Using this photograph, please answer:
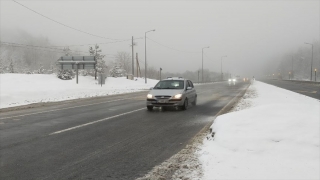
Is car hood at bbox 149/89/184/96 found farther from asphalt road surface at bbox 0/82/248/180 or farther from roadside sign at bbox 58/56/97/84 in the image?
roadside sign at bbox 58/56/97/84

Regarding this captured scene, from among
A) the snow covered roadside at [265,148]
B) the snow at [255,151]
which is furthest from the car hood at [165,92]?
the snow covered roadside at [265,148]

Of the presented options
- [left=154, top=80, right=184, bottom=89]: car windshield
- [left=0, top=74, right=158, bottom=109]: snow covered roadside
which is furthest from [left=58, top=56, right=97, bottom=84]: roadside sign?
[left=154, top=80, right=184, bottom=89]: car windshield

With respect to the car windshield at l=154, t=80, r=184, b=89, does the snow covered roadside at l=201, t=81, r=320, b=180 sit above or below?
below

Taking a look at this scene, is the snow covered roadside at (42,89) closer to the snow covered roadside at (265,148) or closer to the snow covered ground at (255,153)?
the snow covered ground at (255,153)

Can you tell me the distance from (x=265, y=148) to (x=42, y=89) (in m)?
32.6

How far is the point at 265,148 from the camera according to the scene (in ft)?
15.4

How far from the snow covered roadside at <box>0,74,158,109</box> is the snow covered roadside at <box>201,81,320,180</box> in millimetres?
15570

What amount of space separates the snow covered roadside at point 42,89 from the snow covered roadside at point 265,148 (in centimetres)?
1557

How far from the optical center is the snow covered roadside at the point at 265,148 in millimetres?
3889

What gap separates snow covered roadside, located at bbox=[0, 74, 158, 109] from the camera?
18.8 meters

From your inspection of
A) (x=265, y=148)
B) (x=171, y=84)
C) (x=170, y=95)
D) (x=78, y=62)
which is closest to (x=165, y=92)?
(x=170, y=95)

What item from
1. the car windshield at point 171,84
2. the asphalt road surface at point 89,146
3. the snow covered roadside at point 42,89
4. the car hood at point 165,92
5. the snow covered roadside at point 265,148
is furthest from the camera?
the snow covered roadside at point 42,89

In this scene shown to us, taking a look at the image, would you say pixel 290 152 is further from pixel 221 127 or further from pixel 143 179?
pixel 143 179

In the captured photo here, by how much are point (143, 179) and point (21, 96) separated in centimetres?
1858
